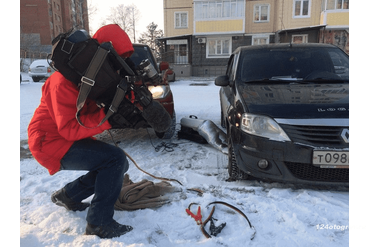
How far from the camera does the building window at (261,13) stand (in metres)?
22.5

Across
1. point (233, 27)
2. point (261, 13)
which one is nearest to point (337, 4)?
point (261, 13)

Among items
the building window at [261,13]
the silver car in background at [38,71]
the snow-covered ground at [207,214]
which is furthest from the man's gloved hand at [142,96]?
the building window at [261,13]

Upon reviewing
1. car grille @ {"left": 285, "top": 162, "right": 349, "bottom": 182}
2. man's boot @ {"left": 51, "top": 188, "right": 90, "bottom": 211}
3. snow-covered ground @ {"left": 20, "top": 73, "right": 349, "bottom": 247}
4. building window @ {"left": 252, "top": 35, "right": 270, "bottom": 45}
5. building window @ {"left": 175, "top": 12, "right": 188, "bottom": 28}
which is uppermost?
building window @ {"left": 175, "top": 12, "right": 188, "bottom": 28}

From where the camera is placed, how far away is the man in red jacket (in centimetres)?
184

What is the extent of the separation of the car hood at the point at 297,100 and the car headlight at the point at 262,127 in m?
0.06

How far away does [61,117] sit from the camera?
5.92 feet

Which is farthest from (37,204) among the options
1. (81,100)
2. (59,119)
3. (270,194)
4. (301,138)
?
(301,138)

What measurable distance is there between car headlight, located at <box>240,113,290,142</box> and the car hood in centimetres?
6

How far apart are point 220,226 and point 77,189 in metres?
1.29

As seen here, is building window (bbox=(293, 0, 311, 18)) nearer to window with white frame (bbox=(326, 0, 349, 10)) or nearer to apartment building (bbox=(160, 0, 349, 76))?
apartment building (bbox=(160, 0, 349, 76))

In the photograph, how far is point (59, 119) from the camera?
5.92 feet

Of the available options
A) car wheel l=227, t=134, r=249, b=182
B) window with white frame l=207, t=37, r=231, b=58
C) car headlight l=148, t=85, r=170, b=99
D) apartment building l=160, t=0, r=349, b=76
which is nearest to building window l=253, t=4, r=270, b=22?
apartment building l=160, t=0, r=349, b=76

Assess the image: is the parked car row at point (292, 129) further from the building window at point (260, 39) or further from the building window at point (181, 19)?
the building window at point (181, 19)
